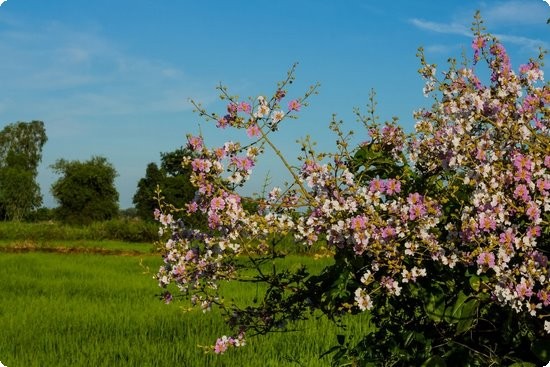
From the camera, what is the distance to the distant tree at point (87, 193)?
3351 inches

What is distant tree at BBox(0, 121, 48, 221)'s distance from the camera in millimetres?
96750

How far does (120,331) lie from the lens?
29.2 ft

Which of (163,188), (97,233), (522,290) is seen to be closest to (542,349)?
(522,290)

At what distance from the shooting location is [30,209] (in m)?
103

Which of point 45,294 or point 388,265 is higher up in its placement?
point 388,265

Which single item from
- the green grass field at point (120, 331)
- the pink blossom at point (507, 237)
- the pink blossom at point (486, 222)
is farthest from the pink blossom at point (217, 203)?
the pink blossom at point (507, 237)

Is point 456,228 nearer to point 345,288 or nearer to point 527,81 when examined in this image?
point 345,288

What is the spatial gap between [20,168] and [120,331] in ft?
322

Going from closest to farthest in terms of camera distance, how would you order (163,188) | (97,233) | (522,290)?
(522,290) < (97,233) < (163,188)

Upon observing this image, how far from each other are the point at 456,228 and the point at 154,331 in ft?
19.9

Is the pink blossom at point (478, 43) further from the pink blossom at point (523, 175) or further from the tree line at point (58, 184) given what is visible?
the tree line at point (58, 184)

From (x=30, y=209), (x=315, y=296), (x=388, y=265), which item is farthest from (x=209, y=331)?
(x=30, y=209)

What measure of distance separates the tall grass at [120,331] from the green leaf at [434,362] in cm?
171

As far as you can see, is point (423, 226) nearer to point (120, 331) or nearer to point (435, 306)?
point (435, 306)
